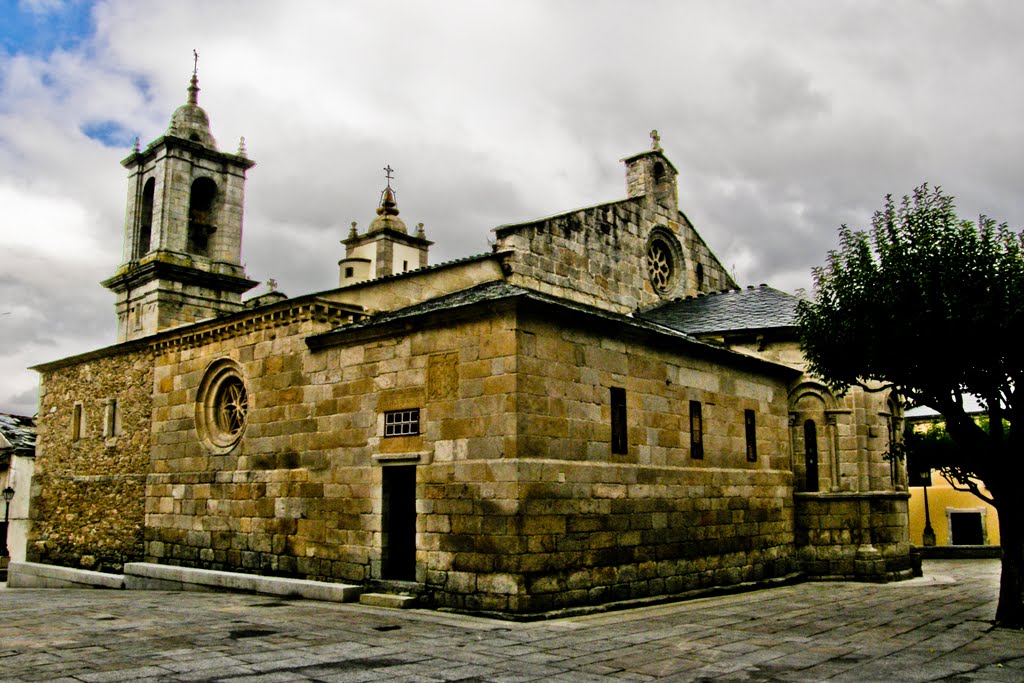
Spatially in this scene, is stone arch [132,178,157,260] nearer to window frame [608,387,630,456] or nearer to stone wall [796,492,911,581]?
window frame [608,387,630,456]

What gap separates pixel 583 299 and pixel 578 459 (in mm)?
7632

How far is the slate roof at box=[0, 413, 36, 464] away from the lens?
2919cm

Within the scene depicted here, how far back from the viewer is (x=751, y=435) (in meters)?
17.8

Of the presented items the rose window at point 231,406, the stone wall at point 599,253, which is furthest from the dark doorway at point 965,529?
the rose window at point 231,406

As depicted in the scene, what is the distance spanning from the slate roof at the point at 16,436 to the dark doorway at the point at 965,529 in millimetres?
32347

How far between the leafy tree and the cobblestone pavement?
6.44 feet

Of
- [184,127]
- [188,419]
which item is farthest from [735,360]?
[184,127]

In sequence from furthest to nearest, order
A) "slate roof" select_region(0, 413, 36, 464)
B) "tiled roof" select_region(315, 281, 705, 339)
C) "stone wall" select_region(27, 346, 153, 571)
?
"slate roof" select_region(0, 413, 36, 464) → "stone wall" select_region(27, 346, 153, 571) → "tiled roof" select_region(315, 281, 705, 339)

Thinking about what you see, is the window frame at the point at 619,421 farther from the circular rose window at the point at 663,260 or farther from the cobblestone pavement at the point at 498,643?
the circular rose window at the point at 663,260

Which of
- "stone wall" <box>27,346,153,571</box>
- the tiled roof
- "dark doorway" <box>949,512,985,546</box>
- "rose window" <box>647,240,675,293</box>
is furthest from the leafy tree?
"dark doorway" <box>949,512,985,546</box>

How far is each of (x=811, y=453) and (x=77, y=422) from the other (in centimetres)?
1813

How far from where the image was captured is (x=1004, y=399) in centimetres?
1209

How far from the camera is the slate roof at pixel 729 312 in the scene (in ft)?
63.9

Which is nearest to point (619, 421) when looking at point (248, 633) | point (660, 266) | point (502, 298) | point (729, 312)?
point (502, 298)
